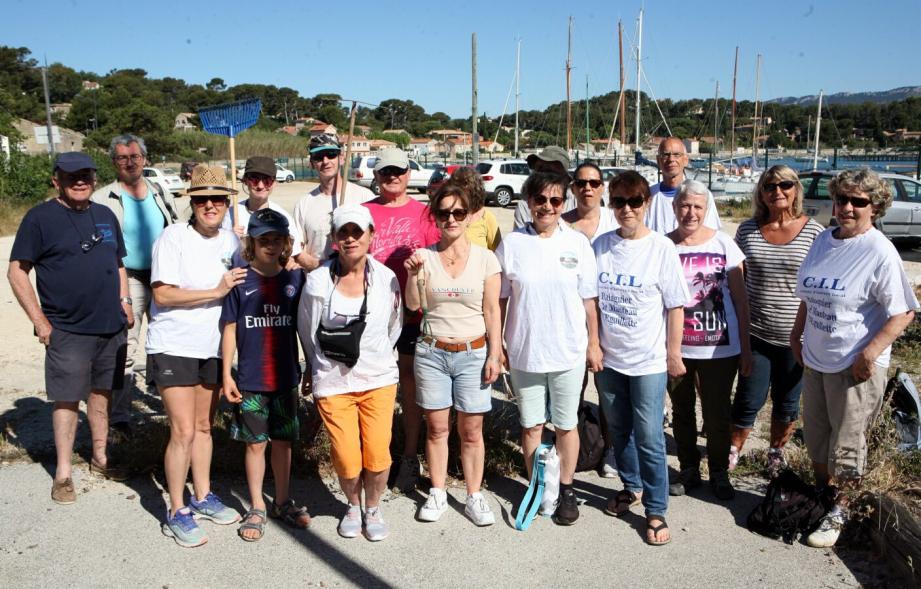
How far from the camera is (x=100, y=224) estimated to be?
417 centimetres

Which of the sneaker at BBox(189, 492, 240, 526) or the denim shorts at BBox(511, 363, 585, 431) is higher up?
the denim shorts at BBox(511, 363, 585, 431)

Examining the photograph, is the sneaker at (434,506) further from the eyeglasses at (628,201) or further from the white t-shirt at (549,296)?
the eyeglasses at (628,201)

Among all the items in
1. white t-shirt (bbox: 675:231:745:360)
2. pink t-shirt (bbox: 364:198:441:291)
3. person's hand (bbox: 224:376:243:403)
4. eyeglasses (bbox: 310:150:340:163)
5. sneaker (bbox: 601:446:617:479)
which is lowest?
sneaker (bbox: 601:446:617:479)

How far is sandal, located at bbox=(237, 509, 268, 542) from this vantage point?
11.9 feet

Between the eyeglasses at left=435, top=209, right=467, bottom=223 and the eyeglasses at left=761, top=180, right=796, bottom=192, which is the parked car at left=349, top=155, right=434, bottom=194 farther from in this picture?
the eyeglasses at left=435, top=209, right=467, bottom=223

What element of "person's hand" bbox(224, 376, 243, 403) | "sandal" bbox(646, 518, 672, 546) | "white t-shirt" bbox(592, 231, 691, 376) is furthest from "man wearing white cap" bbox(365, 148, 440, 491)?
"sandal" bbox(646, 518, 672, 546)

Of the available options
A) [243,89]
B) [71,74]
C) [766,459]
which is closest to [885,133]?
[766,459]

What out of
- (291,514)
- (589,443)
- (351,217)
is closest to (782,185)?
(589,443)

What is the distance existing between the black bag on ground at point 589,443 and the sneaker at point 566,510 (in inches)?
21.2

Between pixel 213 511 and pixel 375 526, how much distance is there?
88 cm

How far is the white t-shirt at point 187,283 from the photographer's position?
3518mm

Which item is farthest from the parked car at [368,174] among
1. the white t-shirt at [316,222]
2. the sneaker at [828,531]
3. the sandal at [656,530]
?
the sneaker at [828,531]

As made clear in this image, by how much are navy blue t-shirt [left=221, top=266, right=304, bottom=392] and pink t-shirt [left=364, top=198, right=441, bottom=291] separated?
674 mm

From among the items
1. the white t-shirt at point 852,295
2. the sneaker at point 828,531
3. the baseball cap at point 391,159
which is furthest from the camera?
the baseball cap at point 391,159
